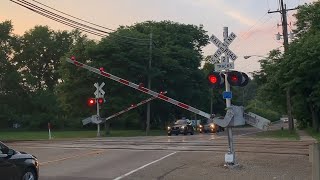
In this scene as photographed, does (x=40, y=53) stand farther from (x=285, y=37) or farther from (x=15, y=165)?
(x=15, y=165)

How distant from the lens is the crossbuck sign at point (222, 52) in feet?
53.6

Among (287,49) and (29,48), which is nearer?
(287,49)

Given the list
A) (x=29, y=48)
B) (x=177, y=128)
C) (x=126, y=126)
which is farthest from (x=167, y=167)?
(x=29, y=48)

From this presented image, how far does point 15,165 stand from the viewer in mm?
10633

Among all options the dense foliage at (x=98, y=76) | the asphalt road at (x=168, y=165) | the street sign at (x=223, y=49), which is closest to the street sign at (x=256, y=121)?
the asphalt road at (x=168, y=165)

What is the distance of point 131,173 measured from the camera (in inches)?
587

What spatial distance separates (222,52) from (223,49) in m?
0.10

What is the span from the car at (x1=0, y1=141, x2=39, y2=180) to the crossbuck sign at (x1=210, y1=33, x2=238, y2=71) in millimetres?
6996

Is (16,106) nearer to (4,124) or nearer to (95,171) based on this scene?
(4,124)

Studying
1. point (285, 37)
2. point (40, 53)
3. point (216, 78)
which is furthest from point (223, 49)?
point (40, 53)

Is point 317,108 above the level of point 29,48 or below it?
below

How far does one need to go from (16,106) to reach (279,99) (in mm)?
53619

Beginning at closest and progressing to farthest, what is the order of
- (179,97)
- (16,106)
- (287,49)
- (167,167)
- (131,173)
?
(131,173)
(167,167)
(287,49)
(179,97)
(16,106)

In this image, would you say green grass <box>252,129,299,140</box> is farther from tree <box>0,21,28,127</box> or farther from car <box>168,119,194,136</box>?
tree <box>0,21,28,127</box>
